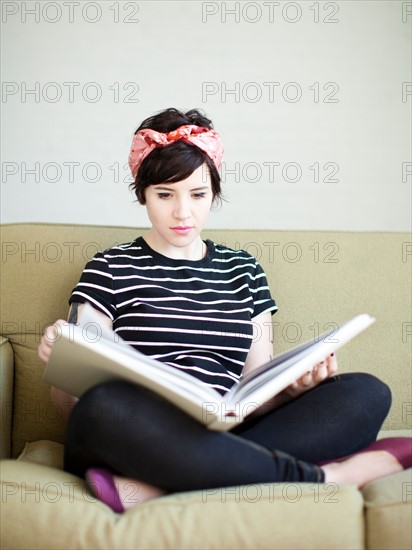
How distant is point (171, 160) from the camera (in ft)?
5.39

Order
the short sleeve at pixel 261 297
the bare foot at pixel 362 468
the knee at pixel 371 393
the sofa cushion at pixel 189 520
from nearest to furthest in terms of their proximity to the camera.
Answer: the sofa cushion at pixel 189 520, the bare foot at pixel 362 468, the knee at pixel 371 393, the short sleeve at pixel 261 297

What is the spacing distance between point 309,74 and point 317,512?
65.9 inches

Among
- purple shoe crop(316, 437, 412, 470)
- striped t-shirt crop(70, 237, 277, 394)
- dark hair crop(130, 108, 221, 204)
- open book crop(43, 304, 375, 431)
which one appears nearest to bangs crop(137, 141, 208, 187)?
dark hair crop(130, 108, 221, 204)

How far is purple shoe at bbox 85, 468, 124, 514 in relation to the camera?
49.9 inches

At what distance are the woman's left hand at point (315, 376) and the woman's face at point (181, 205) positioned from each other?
0.39m

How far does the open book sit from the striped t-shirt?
0.28 m

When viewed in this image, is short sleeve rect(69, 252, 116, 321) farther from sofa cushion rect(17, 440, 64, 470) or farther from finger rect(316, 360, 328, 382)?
finger rect(316, 360, 328, 382)

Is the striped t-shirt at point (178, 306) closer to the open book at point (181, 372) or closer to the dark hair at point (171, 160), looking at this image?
the dark hair at point (171, 160)

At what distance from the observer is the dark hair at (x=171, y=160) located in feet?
5.38

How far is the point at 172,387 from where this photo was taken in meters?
1.19

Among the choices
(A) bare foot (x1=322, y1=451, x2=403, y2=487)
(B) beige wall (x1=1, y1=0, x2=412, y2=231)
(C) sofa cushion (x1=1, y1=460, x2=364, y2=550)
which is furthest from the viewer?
(B) beige wall (x1=1, y1=0, x2=412, y2=231)

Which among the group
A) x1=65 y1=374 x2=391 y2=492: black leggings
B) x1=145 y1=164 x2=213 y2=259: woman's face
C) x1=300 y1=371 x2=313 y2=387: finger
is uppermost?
x1=145 y1=164 x2=213 y2=259: woman's face

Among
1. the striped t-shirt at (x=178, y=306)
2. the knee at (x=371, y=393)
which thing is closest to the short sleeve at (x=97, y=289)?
the striped t-shirt at (x=178, y=306)

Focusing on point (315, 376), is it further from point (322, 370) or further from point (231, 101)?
point (231, 101)
